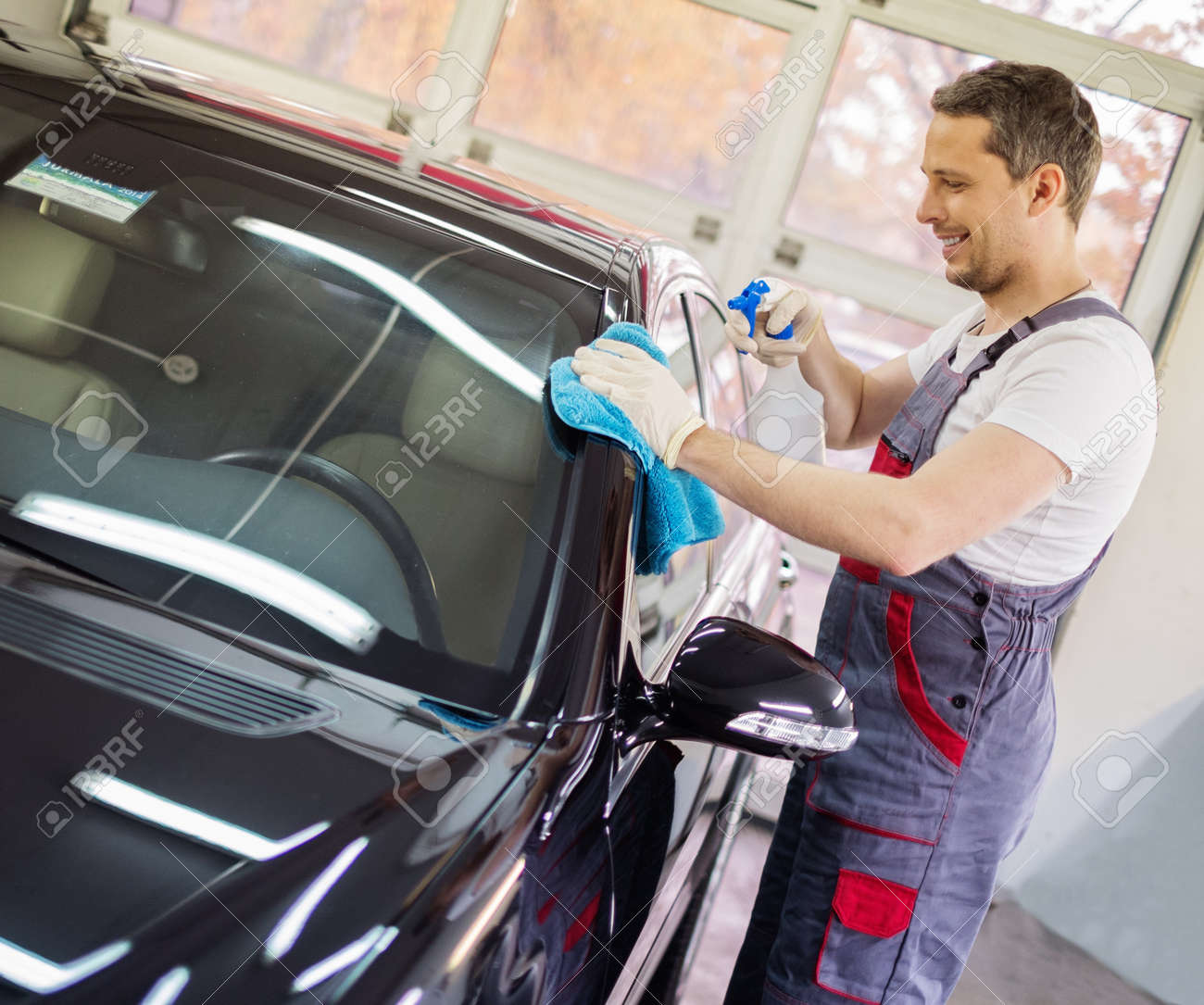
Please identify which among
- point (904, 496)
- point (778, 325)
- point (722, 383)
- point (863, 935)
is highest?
point (778, 325)

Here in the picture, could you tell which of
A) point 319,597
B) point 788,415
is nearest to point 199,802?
point 319,597

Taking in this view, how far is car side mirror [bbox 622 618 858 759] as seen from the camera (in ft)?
3.53

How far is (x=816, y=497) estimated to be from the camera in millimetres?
1231

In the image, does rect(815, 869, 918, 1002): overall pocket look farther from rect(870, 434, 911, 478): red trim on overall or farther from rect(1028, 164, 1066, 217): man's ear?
rect(1028, 164, 1066, 217): man's ear

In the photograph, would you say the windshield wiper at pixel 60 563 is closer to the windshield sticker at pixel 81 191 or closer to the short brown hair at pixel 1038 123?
the windshield sticker at pixel 81 191

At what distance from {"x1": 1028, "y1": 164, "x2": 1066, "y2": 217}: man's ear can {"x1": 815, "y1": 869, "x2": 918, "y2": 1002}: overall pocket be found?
886mm

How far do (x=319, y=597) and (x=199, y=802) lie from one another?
10.7 inches

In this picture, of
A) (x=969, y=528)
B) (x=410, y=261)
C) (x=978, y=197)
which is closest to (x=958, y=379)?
(x=978, y=197)

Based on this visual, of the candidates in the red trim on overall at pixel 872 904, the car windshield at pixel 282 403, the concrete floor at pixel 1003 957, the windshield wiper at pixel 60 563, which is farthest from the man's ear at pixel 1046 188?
the concrete floor at pixel 1003 957

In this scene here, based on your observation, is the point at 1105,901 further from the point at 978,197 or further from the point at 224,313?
the point at 224,313

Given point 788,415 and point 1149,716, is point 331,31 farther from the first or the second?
point 1149,716

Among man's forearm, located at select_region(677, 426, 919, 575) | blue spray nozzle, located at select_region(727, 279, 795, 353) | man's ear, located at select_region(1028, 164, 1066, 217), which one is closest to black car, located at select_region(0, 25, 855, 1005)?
man's forearm, located at select_region(677, 426, 919, 575)

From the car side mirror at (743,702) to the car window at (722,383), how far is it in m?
0.57

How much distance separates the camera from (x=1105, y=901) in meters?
3.17
